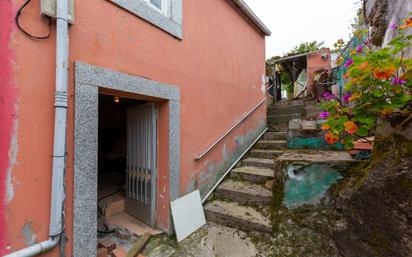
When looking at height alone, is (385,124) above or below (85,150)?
above

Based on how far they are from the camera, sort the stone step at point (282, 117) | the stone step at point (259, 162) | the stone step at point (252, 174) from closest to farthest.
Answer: the stone step at point (252, 174) → the stone step at point (259, 162) → the stone step at point (282, 117)

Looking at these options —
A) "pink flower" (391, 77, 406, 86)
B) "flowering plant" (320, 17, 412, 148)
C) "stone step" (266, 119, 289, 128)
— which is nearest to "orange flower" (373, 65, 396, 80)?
"flowering plant" (320, 17, 412, 148)

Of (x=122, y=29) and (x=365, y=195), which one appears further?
(x=122, y=29)

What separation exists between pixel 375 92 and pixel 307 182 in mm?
1528

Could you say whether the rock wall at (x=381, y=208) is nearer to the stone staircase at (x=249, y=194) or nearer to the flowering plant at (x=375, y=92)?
the flowering plant at (x=375, y=92)

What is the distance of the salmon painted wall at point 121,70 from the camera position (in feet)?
5.62

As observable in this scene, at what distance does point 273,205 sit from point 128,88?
8.90 feet

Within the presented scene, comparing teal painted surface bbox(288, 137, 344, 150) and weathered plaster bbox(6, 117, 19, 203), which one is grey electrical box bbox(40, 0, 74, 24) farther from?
teal painted surface bbox(288, 137, 344, 150)

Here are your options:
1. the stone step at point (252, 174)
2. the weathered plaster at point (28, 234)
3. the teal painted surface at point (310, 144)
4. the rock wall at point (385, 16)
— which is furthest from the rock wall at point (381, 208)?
the weathered plaster at point (28, 234)

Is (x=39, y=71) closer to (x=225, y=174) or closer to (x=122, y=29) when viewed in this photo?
(x=122, y=29)

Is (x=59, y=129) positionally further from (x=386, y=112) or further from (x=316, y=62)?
(x=316, y=62)

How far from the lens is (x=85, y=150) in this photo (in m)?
2.14

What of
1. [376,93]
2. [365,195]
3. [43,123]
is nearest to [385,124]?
[376,93]

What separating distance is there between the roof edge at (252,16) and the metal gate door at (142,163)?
3.43 meters
